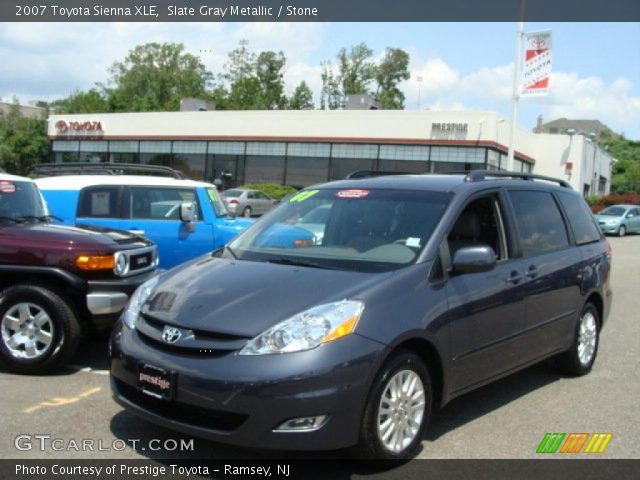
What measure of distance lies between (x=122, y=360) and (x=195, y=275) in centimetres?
76

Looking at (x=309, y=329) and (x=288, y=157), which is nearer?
(x=309, y=329)

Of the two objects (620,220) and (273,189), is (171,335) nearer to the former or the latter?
(620,220)

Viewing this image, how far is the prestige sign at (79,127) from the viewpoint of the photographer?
46.8 m

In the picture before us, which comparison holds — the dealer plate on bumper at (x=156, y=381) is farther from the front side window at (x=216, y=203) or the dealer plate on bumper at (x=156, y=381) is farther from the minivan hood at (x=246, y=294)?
the front side window at (x=216, y=203)

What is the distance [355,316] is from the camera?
3887mm

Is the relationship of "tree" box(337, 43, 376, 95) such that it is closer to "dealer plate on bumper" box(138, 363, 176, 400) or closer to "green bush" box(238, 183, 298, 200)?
"green bush" box(238, 183, 298, 200)

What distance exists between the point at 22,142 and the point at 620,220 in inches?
1759

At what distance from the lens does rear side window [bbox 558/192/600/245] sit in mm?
6457

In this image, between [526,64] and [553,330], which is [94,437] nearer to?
[553,330]

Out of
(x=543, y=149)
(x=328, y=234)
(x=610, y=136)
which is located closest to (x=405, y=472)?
(x=328, y=234)

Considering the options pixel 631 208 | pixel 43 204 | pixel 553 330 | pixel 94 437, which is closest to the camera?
pixel 94 437

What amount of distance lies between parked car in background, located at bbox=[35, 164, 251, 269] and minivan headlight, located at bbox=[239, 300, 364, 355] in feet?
16.6

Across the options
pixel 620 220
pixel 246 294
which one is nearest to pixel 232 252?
pixel 246 294

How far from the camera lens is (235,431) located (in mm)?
3672
